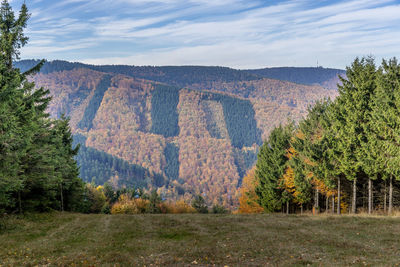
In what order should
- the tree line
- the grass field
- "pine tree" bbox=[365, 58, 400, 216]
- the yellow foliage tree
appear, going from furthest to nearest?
1. the yellow foliage tree
2. the tree line
3. "pine tree" bbox=[365, 58, 400, 216]
4. the grass field

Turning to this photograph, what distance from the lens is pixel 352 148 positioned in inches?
1182

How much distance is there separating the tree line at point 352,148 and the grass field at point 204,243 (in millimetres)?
6761

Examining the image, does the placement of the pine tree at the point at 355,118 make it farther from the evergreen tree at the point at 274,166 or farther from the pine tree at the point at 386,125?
the evergreen tree at the point at 274,166

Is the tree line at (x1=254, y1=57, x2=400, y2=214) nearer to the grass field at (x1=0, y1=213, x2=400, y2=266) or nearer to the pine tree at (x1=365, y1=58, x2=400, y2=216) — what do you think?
the pine tree at (x1=365, y1=58, x2=400, y2=216)

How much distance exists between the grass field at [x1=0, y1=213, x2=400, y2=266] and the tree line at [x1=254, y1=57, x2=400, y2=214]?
6.76 meters

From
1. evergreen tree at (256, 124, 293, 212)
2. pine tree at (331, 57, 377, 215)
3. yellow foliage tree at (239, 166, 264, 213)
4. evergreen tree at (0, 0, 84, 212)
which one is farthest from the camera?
yellow foliage tree at (239, 166, 264, 213)

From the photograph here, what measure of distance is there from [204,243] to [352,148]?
1963 cm

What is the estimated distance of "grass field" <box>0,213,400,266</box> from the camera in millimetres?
12648

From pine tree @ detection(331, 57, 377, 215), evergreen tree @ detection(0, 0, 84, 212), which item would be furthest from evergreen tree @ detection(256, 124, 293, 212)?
evergreen tree @ detection(0, 0, 84, 212)

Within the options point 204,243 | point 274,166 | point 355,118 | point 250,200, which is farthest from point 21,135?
point 250,200

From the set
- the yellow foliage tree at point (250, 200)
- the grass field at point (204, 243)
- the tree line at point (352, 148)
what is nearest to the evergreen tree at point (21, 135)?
the grass field at point (204, 243)

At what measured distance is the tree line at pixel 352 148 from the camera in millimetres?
25891

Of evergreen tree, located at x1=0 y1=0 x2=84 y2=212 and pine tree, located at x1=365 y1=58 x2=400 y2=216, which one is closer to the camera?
evergreen tree, located at x1=0 y1=0 x2=84 y2=212

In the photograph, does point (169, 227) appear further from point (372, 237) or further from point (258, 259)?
point (372, 237)
